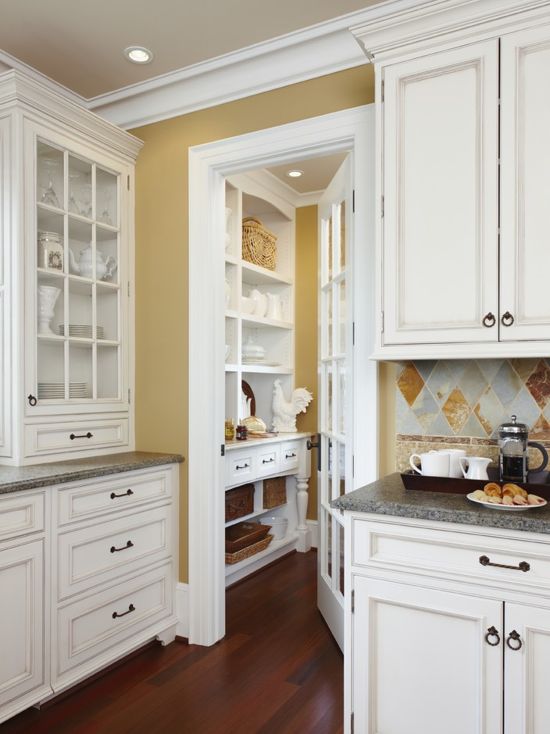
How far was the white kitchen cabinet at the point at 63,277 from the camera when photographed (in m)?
2.51

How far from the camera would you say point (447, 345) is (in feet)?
6.57

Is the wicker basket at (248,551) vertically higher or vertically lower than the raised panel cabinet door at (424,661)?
lower

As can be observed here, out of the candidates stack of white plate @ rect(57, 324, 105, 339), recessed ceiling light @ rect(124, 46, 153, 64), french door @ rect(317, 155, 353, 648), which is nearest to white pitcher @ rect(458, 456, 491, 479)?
french door @ rect(317, 155, 353, 648)

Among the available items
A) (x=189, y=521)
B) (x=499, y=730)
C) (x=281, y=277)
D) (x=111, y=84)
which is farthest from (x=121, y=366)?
(x=499, y=730)

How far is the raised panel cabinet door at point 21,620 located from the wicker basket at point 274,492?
1964 millimetres

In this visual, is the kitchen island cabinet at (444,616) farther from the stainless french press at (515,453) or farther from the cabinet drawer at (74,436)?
the cabinet drawer at (74,436)

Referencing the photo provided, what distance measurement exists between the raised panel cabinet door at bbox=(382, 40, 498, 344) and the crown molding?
2.1 inches

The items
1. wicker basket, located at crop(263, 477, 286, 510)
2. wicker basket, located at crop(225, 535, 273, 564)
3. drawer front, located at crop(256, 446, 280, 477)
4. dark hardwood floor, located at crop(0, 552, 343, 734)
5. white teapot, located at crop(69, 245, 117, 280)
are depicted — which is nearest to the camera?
dark hardwood floor, located at crop(0, 552, 343, 734)

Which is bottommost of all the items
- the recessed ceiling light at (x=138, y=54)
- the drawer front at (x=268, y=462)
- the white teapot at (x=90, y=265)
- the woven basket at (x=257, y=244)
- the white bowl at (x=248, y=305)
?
the drawer front at (x=268, y=462)

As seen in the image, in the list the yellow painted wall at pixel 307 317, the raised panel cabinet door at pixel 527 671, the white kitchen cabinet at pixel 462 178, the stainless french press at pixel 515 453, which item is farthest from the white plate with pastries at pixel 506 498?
the yellow painted wall at pixel 307 317

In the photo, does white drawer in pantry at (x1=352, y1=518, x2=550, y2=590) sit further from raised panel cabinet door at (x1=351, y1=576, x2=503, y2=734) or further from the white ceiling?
the white ceiling

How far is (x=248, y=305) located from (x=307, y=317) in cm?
61

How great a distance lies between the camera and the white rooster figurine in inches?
170

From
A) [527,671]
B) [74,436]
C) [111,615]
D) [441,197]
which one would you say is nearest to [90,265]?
[74,436]
